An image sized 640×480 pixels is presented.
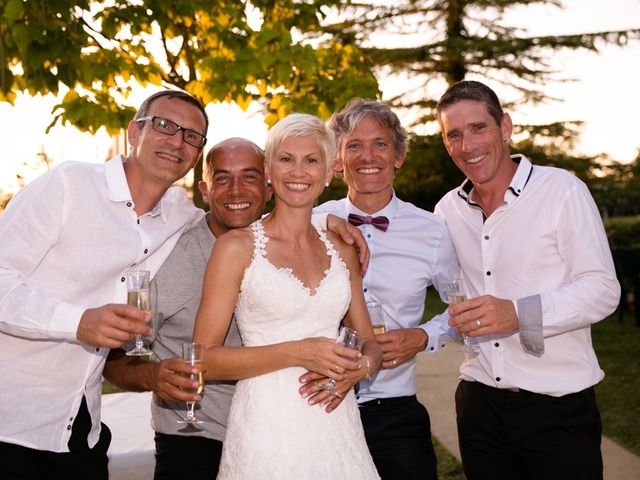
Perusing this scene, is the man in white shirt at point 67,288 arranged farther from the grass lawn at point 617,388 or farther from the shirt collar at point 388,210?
the grass lawn at point 617,388

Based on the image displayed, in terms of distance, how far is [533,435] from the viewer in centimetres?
379

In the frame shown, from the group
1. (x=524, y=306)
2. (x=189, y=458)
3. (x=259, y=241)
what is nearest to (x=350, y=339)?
(x=259, y=241)

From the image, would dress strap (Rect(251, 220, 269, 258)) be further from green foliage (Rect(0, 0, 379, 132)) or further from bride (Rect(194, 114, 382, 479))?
green foliage (Rect(0, 0, 379, 132))

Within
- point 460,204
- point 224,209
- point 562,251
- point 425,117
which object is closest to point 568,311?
point 562,251

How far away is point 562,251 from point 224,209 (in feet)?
5.99

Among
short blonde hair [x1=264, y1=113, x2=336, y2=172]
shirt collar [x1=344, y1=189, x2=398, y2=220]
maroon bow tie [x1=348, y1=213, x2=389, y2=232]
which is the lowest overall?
maroon bow tie [x1=348, y1=213, x2=389, y2=232]

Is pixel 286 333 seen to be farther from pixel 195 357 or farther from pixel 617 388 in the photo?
pixel 617 388

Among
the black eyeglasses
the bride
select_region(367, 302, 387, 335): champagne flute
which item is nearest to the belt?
select_region(367, 302, 387, 335): champagne flute

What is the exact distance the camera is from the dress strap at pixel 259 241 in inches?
129

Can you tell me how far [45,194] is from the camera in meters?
3.36

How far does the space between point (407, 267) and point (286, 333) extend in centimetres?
133

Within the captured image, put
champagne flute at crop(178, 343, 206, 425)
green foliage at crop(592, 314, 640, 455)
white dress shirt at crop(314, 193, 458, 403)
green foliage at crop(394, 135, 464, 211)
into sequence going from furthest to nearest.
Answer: green foliage at crop(394, 135, 464, 211) < green foliage at crop(592, 314, 640, 455) < white dress shirt at crop(314, 193, 458, 403) < champagne flute at crop(178, 343, 206, 425)

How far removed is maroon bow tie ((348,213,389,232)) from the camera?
437 centimetres

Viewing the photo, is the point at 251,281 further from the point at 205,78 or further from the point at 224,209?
the point at 205,78
